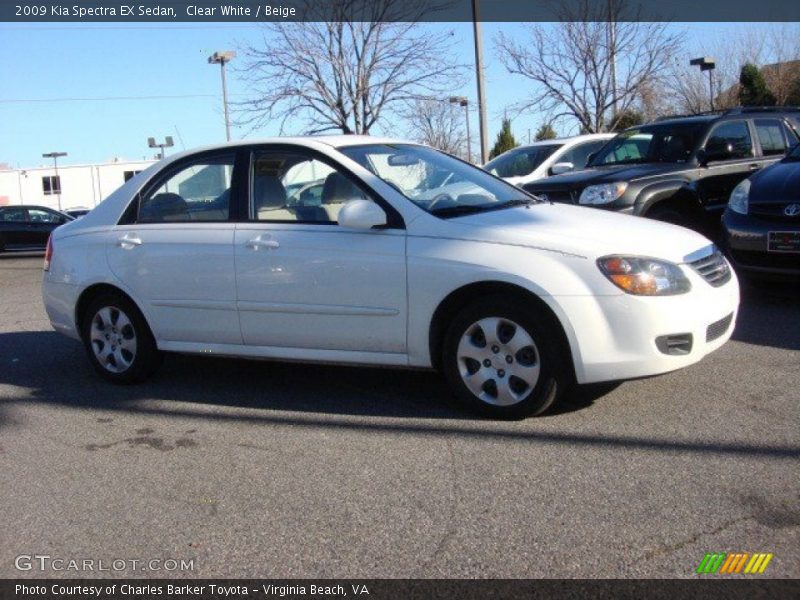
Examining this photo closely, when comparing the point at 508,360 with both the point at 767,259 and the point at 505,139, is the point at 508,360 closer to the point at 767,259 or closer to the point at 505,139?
the point at 767,259

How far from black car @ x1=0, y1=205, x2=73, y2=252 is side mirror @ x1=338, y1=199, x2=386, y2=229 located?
18059 millimetres

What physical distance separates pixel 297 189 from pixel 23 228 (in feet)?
58.8

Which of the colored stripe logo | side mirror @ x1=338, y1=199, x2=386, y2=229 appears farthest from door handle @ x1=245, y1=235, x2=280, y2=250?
the colored stripe logo

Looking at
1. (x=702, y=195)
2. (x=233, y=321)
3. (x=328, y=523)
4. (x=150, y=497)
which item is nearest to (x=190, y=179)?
(x=233, y=321)

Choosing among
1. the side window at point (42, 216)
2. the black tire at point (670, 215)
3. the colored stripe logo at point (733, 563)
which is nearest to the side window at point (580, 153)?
the black tire at point (670, 215)

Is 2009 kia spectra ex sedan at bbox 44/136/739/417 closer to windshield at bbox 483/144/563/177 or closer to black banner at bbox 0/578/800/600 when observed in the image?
black banner at bbox 0/578/800/600

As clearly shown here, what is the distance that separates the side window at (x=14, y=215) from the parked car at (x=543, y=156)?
43.9ft

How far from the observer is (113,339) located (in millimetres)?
6188

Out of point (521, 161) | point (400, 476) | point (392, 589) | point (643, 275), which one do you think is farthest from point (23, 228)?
point (392, 589)

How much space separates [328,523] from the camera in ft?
12.0

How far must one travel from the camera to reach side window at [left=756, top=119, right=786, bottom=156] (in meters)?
9.85

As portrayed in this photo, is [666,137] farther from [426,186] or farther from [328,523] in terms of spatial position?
[328,523]

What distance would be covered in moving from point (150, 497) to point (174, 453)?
0.62 m

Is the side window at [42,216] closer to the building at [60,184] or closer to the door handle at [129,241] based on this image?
the door handle at [129,241]
